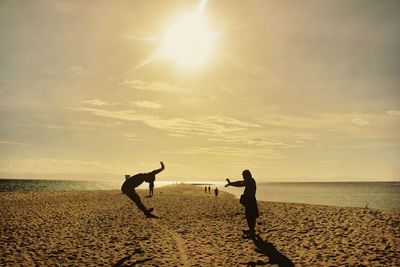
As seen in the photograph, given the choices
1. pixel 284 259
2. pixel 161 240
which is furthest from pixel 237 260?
pixel 161 240

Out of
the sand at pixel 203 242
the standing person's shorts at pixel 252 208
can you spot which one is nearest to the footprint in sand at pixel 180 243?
the sand at pixel 203 242

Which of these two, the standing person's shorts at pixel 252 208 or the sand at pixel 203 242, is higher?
the standing person's shorts at pixel 252 208

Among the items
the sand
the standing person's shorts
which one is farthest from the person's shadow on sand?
the standing person's shorts

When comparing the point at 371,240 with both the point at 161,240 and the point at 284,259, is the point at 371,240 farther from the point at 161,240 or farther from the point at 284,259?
the point at 161,240

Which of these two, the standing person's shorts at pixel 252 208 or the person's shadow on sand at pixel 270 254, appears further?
the standing person's shorts at pixel 252 208

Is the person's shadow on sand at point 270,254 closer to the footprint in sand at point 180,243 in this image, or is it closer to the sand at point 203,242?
the sand at point 203,242

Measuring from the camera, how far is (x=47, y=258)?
37.9 feet

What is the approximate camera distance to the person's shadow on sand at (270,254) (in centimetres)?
1062

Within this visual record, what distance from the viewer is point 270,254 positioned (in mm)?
11812

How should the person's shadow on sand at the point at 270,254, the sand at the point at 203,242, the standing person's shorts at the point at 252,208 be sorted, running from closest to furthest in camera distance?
the person's shadow on sand at the point at 270,254 < the sand at the point at 203,242 < the standing person's shorts at the point at 252,208

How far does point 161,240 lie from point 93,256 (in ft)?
12.1

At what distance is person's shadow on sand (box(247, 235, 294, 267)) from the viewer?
1062 cm

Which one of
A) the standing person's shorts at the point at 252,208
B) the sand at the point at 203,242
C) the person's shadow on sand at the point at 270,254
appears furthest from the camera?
the standing person's shorts at the point at 252,208

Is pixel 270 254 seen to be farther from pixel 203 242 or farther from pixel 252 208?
pixel 203 242
